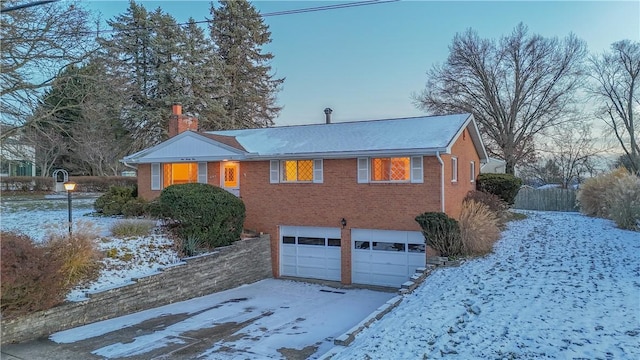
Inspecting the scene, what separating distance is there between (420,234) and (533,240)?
3.96m

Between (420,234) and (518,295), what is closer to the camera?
(518,295)

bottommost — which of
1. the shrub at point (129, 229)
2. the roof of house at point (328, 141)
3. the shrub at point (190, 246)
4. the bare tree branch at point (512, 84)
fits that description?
the shrub at point (190, 246)

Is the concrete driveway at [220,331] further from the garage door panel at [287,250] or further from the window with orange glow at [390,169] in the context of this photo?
the window with orange glow at [390,169]

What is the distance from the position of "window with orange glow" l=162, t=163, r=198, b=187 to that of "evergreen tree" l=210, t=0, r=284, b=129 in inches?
620

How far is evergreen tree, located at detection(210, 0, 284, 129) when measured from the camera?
3669 cm

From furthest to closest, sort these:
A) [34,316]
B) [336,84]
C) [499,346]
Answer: [336,84]
[34,316]
[499,346]

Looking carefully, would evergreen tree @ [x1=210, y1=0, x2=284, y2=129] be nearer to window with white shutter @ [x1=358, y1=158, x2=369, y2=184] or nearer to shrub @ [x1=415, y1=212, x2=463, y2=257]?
window with white shutter @ [x1=358, y1=158, x2=369, y2=184]

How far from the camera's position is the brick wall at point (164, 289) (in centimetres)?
820

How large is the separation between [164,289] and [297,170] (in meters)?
7.01

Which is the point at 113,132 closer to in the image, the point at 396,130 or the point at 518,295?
the point at 396,130

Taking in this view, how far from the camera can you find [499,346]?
19.4ft

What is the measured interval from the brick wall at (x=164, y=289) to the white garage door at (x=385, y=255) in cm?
367

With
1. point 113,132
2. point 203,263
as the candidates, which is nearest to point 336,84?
point 203,263

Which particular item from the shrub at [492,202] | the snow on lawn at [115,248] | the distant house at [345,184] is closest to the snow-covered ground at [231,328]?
the snow on lawn at [115,248]
